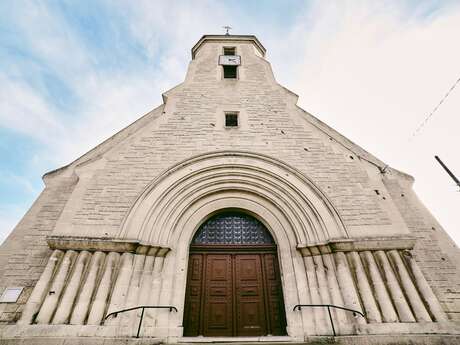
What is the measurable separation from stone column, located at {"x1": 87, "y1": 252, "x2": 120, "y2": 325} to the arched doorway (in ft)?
4.78

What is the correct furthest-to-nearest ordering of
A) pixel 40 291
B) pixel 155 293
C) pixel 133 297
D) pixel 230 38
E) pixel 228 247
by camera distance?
pixel 230 38 < pixel 228 247 < pixel 155 293 < pixel 133 297 < pixel 40 291

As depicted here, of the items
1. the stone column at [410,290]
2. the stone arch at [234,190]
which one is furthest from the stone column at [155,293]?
the stone column at [410,290]

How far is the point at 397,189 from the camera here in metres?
5.88

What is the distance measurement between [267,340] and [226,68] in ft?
27.8

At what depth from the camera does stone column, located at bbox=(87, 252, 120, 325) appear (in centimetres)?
375

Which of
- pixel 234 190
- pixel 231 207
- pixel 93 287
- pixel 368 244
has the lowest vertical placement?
pixel 93 287

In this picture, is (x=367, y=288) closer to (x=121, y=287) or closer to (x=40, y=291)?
(x=121, y=287)

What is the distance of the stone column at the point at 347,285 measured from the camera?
3.97 metres

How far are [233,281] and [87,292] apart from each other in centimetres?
262

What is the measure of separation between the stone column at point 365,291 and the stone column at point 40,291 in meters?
5.33

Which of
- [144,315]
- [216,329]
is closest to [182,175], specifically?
[144,315]

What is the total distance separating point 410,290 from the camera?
4047 mm

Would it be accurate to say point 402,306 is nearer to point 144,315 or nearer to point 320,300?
point 320,300

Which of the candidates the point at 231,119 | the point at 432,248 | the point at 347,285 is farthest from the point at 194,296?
the point at 432,248
